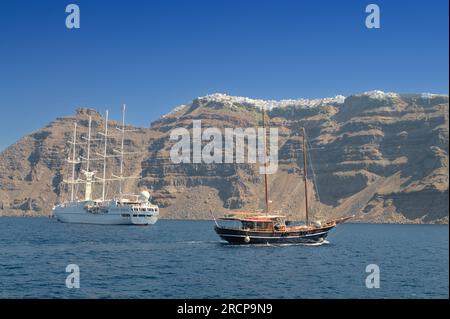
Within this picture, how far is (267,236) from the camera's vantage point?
Answer: 305ft

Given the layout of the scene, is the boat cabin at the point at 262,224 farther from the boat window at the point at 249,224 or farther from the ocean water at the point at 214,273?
the ocean water at the point at 214,273

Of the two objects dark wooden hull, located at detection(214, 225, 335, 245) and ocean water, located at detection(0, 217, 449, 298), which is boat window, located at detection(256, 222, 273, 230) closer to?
dark wooden hull, located at detection(214, 225, 335, 245)

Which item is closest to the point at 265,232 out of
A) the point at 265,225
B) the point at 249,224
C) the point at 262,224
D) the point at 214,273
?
the point at 265,225

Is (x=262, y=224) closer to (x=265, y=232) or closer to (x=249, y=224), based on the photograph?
(x=265, y=232)

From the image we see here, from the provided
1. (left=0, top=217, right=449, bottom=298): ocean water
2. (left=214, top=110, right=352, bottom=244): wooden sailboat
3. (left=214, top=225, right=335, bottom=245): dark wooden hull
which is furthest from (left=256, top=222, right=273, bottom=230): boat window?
(left=0, top=217, right=449, bottom=298): ocean water

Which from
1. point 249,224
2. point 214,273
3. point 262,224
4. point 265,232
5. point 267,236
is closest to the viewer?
point 214,273

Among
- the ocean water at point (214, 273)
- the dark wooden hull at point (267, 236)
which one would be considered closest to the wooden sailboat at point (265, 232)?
the dark wooden hull at point (267, 236)

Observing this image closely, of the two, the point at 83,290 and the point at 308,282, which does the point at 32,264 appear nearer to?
the point at 83,290

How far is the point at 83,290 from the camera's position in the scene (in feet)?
153

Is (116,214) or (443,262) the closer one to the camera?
(443,262)
